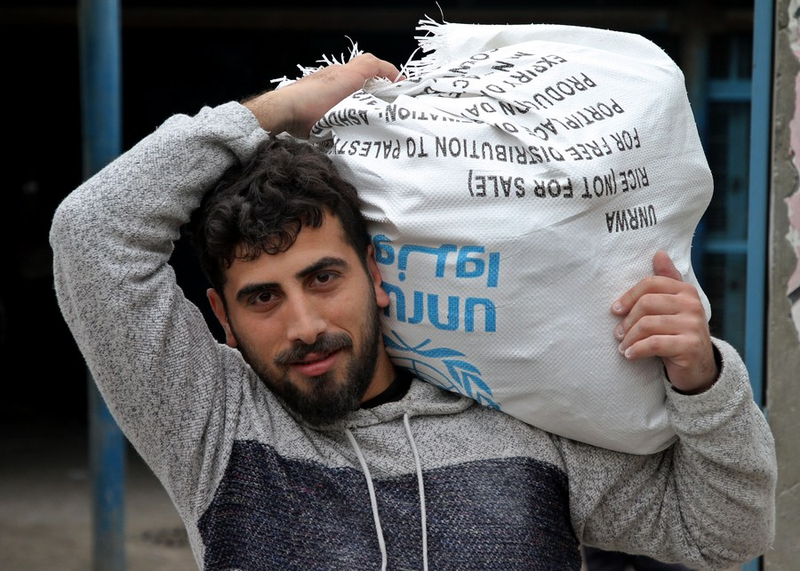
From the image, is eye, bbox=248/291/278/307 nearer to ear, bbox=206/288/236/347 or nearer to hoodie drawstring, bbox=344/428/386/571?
ear, bbox=206/288/236/347

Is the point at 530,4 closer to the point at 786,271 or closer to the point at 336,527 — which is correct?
the point at 786,271

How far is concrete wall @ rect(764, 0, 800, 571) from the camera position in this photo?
7.77 ft

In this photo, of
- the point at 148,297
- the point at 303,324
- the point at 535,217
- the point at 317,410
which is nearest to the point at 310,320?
the point at 303,324

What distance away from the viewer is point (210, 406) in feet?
6.43

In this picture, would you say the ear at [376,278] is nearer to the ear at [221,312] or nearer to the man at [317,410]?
the man at [317,410]

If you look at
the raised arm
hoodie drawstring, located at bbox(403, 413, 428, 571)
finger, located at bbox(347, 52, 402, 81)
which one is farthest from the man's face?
finger, located at bbox(347, 52, 402, 81)

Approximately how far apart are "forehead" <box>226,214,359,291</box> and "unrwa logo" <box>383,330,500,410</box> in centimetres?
19

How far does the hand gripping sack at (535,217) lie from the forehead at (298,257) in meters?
0.08

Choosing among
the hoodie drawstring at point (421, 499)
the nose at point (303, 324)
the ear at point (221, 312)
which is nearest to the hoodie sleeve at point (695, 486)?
the hoodie drawstring at point (421, 499)

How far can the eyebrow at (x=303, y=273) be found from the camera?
6.43ft

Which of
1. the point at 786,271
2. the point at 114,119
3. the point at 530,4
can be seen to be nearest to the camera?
the point at 786,271

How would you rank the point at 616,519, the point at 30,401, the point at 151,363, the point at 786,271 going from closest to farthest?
1. the point at 151,363
2. the point at 616,519
3. the point at 786,271
4. the point at 30,401

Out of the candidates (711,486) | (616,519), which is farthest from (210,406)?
(711,486)

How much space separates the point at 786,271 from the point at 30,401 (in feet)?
25.4
